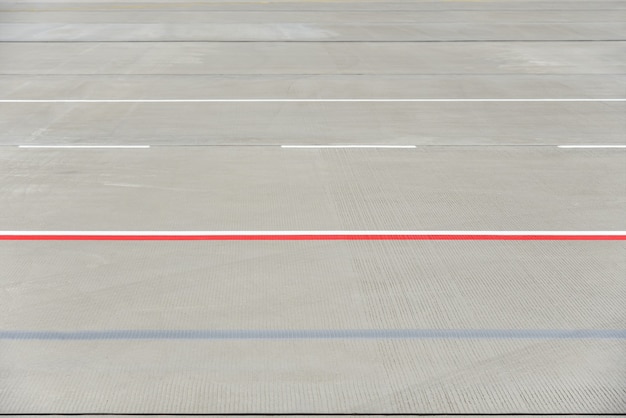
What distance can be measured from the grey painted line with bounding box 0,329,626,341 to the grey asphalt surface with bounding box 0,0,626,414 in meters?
0.02

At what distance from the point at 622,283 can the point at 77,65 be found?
12008mm

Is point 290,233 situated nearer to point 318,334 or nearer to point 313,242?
point 313,242

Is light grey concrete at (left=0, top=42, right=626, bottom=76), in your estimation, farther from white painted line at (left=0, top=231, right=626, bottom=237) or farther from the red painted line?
the red painted line

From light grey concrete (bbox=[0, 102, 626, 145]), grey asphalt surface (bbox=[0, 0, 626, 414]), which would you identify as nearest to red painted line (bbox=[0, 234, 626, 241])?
grey asphalt surface (bbox=[0, 0, 626, 414])

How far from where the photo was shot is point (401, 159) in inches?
404

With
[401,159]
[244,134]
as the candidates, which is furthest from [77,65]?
[401,159]

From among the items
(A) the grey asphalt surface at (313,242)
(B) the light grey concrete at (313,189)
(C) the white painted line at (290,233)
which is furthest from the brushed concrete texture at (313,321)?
(B) the light grey concrete at (313,189)

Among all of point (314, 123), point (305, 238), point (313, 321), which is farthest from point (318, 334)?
point (314, 123)

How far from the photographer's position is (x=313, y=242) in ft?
25.5

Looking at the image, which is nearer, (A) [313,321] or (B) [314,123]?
(A) [313,321]

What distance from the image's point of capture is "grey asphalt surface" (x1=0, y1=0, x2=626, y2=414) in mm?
5492

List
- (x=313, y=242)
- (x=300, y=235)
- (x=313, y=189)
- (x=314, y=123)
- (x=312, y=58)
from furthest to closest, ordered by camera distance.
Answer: (x=312, y=58)
(x=314, y=123)
(x=313, y=189)
(x=300, y=235)
(x=313, y=242)

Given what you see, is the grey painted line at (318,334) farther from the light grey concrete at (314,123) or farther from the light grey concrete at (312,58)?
the light grey concrete at (312,58)

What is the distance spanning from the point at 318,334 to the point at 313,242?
5.91 feet
